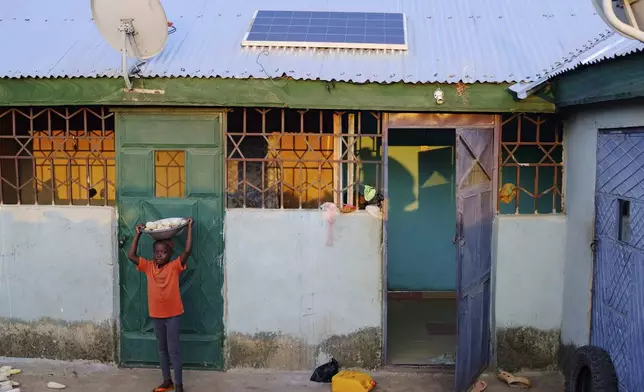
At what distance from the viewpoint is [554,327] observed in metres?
6.48

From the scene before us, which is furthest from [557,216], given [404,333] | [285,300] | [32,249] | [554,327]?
[32,249]

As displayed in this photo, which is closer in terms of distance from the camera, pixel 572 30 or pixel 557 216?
pixel 557 216

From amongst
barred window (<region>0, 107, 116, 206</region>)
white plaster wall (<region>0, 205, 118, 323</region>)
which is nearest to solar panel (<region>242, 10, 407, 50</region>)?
barred window (<region>0, 107, 116, 206</region>)

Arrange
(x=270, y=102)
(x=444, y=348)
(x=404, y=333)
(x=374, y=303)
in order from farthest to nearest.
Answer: (x=404, y=333) → (x=444, y=348) → (x=374, y=303) → (x=270, y=102)

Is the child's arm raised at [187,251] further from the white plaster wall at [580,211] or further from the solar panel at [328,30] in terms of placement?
the white plaster wall at [580,211]

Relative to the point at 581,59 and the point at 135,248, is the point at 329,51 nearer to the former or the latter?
the point at 581,59

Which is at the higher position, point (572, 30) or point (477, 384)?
point (572, 30)

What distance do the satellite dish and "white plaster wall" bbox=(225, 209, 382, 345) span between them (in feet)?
9.76

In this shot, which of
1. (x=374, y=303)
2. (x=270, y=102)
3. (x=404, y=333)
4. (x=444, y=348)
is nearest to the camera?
(x=270, y=102)

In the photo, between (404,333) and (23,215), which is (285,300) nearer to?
(404,333)

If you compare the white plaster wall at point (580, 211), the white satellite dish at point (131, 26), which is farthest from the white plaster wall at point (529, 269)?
the white satellite dish at point (131, 26)

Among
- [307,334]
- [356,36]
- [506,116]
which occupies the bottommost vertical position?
[307,334]

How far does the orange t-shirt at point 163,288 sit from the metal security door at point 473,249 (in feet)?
8.35

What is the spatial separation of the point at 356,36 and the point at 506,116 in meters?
1.74
